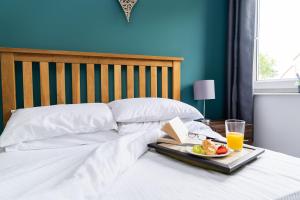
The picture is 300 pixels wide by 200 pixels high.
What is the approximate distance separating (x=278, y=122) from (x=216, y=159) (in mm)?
1432

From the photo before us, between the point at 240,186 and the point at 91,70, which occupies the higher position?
the point at 91,70

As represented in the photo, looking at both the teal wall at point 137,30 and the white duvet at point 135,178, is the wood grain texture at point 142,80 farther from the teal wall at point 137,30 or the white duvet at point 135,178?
the white duvet at point 135,178

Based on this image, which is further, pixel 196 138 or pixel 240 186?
pixel 196 138

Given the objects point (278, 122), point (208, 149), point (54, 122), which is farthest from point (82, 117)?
point (278, 122)

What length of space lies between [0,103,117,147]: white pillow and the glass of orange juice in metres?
0.75

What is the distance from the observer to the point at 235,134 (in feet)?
3.49

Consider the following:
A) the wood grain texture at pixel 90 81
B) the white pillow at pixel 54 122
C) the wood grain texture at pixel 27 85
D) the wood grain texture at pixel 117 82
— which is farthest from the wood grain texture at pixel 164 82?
the wood grain texture at pixel 27 85

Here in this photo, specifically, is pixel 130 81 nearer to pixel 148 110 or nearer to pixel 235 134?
pixel 148 110

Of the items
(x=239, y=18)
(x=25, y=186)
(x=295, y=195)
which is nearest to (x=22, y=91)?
(x=25, y=186)

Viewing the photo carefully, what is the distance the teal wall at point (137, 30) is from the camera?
1.70 m

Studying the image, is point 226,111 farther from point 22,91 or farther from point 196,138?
point 22,91

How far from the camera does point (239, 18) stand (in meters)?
2.30

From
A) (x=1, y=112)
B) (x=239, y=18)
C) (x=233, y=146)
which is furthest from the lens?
(x=239, y=18)

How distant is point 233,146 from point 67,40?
1533 mm
